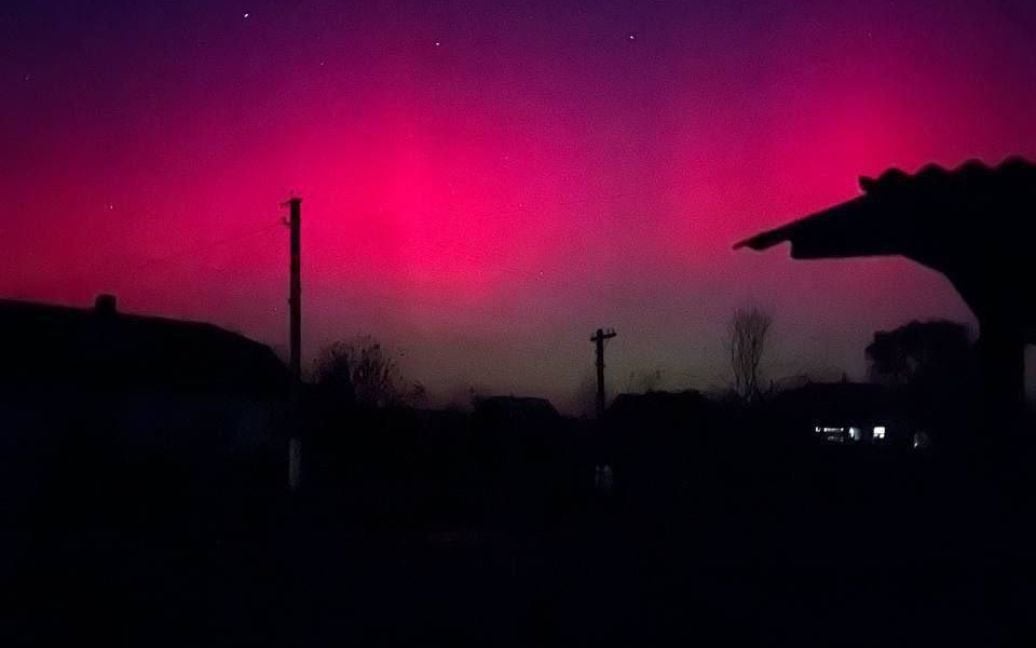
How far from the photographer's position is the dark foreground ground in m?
6.95

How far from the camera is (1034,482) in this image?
6562 millimetres

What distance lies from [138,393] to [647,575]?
3169 cm

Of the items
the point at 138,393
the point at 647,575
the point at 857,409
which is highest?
the point at 138,393

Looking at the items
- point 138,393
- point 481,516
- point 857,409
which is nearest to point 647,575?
point 481,516

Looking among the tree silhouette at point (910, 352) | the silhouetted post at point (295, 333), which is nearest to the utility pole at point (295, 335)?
the silhouetted post at point (295, 333)

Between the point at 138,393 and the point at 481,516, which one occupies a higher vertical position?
the point at 138,393

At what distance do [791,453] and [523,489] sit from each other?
15.6 m

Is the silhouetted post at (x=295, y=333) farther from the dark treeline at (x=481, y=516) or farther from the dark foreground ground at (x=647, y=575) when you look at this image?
the dark foreground ground at (x=647, y=575)

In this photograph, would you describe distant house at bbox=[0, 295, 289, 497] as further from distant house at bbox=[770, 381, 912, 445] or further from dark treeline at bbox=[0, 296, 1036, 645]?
distant house at bbox=[770, 381, 912, 445]

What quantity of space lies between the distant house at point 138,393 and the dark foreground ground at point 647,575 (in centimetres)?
1407

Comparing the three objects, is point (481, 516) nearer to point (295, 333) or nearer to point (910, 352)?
point (295, 333)

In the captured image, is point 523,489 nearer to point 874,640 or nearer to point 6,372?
point 6,372

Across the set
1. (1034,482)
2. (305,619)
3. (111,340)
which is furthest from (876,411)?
(1034,482)

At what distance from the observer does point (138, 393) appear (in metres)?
39.2
